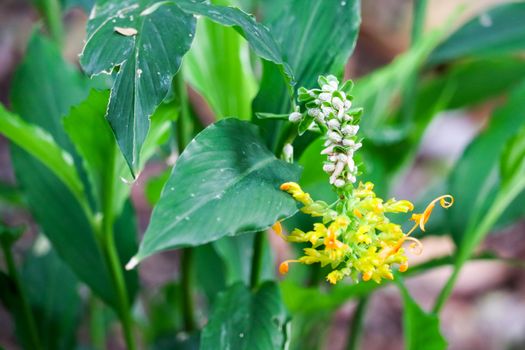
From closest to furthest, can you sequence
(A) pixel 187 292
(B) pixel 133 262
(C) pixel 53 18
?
(B) pixel 133 262, (A) pixel 187 292, (C) pixel 53 18

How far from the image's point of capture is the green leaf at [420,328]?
1.99 feet

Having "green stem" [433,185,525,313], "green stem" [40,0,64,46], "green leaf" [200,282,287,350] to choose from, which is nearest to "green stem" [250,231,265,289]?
"green leaf" [200,282,287,350]

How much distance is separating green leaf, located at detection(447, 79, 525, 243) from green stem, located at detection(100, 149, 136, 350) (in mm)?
390

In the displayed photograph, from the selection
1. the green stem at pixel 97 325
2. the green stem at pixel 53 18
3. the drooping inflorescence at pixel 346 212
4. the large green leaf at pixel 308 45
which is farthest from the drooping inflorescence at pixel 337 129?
the green stem at pixel 97 325

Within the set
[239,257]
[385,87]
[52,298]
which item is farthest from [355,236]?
[52,298]

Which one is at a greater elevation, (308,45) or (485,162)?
(308,45)

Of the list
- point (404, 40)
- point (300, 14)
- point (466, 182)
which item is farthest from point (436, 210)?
point (404, 40)

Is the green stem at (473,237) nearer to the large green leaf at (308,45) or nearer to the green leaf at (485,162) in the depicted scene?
the green leaf at (485,162)

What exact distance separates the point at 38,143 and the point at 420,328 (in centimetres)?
37

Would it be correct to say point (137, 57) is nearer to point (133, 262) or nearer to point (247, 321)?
point (133, 262)

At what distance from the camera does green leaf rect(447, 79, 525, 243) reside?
86 centimetres

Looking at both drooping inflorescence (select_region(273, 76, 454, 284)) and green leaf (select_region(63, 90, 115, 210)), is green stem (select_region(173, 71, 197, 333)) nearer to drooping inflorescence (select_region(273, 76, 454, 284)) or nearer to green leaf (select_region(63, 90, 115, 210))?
green leaf (select_region(63, 90, 115, 210))

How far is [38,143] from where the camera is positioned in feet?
2.04

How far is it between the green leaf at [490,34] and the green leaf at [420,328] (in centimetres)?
41
